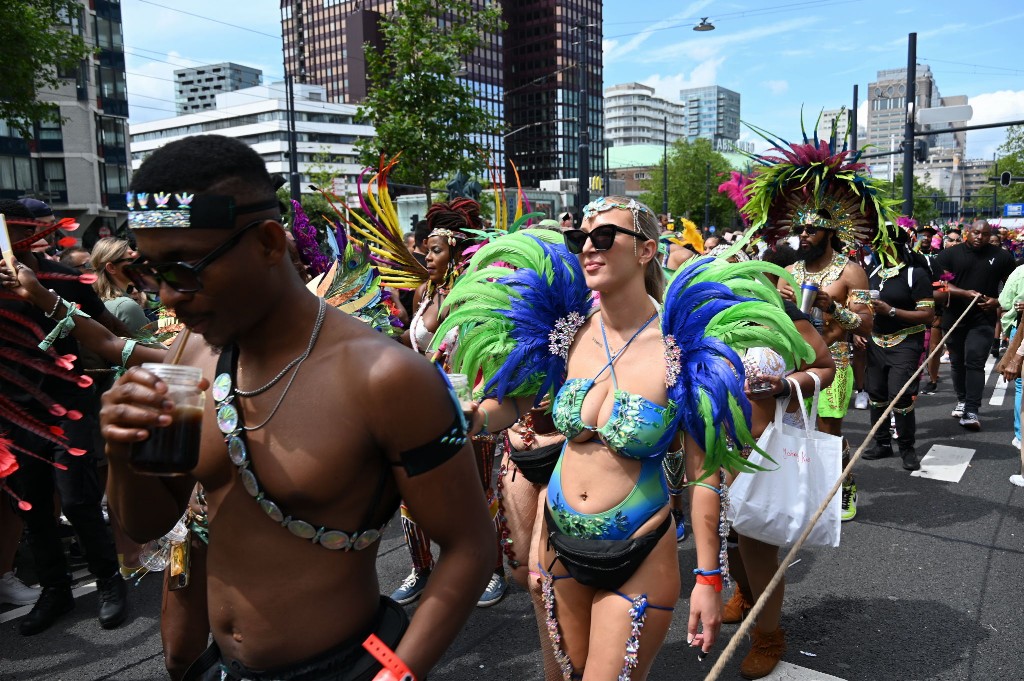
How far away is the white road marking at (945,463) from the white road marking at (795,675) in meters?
3.86

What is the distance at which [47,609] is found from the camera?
4516 millimetres

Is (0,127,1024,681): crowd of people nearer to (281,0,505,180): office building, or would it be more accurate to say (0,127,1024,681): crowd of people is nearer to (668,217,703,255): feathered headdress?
(668,217,703,255): feathered headdress

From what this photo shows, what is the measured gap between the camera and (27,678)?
393 cm

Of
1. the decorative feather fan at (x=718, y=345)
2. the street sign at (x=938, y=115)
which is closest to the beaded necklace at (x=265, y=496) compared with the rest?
the decorative feather fan at (x=718, y=345)

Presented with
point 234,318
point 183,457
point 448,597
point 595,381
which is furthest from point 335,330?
point 595,381

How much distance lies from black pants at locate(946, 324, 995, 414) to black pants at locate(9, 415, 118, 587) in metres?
8.21

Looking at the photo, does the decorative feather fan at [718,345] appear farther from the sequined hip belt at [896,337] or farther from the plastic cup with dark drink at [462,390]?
the sequined hip belt at [896,337]

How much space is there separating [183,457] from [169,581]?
0.99 meters

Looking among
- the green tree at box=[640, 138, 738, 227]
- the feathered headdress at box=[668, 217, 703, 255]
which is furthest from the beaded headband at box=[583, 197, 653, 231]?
the green tree at box=[640, 138, 738, 227]

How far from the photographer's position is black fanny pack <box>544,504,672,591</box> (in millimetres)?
2576

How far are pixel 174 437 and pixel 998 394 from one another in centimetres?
1174

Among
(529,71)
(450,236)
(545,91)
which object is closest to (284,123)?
(545,91)

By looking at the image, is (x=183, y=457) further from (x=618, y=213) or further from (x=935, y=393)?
(x=935, y=393)

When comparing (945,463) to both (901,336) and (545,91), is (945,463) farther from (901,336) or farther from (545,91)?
(545,91)
